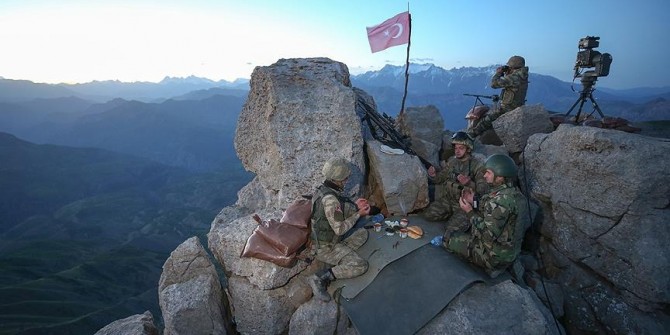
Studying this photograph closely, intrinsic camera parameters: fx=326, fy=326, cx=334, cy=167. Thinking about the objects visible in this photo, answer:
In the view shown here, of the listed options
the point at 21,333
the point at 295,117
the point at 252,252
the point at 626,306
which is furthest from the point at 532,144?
the point at 21,333

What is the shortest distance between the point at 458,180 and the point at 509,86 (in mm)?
6267

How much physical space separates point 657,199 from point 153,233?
187287 millimetres

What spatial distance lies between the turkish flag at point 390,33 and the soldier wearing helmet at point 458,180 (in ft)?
21.1

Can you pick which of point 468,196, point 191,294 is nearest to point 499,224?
point 468,196

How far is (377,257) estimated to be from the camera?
26.9ft

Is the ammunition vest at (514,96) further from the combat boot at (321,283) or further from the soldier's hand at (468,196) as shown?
the combat boot at (321,283)

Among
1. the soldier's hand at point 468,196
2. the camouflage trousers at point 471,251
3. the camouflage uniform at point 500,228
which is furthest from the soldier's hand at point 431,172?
the camouflage uniform at point 500,228

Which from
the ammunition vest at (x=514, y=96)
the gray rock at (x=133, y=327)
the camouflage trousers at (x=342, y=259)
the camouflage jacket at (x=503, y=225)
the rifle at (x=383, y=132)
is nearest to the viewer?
the camouflage jacket at (x=503, y=225)

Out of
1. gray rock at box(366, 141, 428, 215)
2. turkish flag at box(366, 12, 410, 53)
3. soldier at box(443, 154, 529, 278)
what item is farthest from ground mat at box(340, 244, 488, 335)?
turkish flag at box(366, 12, 410, 53)

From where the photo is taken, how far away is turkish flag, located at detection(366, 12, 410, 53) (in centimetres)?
1400

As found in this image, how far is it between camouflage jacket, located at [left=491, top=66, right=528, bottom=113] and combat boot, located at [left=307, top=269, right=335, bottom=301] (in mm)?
10410

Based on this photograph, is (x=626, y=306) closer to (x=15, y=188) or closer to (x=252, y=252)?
(x=252, y=252)

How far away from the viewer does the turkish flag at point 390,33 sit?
1400cm

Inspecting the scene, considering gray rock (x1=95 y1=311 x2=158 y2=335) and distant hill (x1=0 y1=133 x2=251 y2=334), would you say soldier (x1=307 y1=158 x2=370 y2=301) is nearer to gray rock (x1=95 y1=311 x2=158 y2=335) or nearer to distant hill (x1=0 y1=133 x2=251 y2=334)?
gray rock (x1=95 y1=311 x2=158 y2=335)
